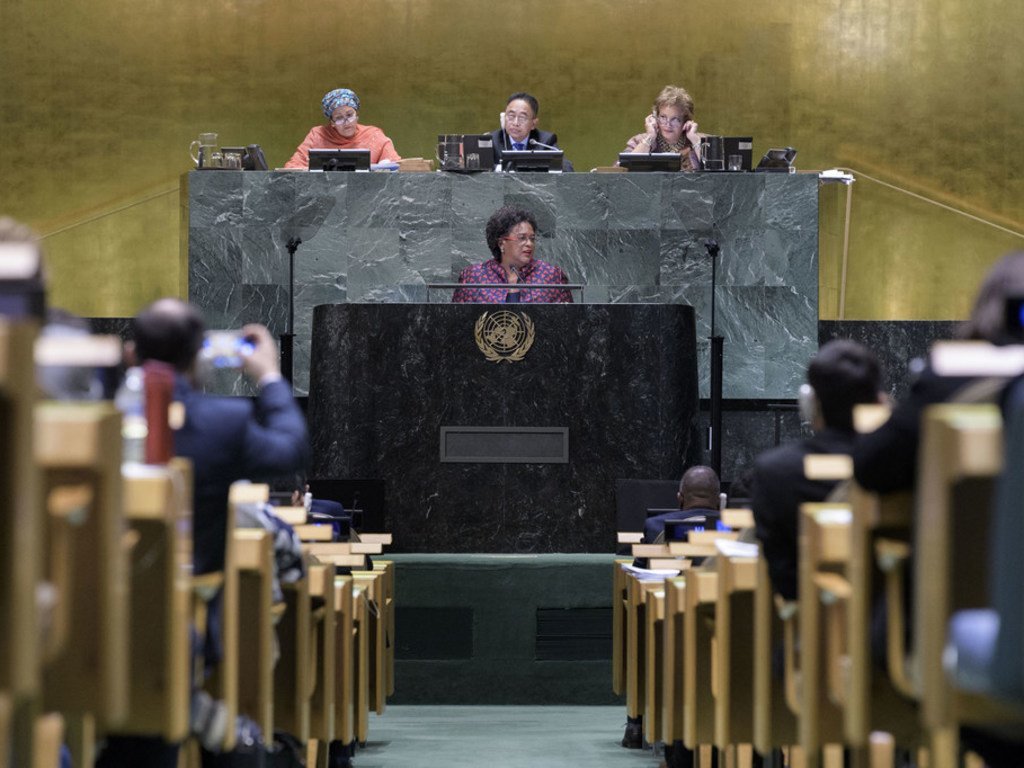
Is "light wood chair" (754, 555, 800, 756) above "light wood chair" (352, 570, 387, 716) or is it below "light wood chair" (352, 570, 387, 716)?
above

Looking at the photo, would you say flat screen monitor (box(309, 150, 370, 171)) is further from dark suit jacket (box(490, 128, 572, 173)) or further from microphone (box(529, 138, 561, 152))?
microphone (box(529, 138, 561, 152))

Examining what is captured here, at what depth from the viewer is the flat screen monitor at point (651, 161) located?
9164mm

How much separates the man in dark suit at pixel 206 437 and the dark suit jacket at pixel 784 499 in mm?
862

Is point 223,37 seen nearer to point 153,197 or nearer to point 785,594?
A: point 153,197

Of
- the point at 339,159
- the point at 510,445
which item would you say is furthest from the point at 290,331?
the point at 510,445

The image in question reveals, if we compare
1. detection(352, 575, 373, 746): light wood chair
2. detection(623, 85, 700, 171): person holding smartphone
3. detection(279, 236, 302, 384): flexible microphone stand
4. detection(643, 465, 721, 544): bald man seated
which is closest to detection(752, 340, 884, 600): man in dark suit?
detection(352, 575, 373, 746): light wood chair

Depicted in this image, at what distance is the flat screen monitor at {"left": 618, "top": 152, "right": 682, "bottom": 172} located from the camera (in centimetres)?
916

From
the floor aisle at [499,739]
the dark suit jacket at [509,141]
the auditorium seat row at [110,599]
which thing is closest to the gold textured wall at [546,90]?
the dark suit jacket at [509,141]

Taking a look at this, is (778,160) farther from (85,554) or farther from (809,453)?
(85,554)

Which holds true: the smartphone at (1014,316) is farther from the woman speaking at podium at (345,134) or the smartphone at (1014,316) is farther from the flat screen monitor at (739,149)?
the woman speaking at podium at (345,134)

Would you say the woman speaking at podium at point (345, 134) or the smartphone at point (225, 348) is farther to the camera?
the woman speaking at podium at point (345, 134)

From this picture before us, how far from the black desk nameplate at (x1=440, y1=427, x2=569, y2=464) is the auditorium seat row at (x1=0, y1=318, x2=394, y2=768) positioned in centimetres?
384

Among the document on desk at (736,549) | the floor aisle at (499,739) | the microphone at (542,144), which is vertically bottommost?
the floor aisle at (499,739)

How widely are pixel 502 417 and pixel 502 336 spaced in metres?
0.35
